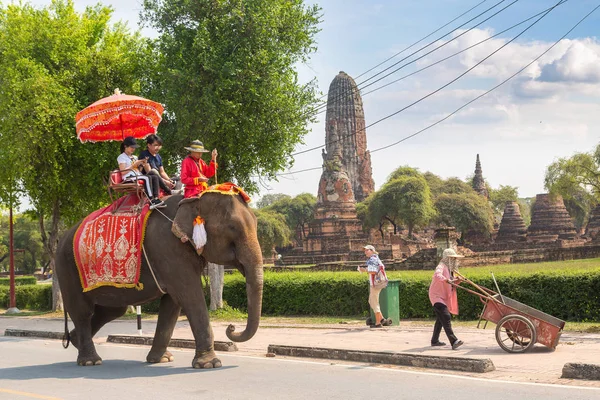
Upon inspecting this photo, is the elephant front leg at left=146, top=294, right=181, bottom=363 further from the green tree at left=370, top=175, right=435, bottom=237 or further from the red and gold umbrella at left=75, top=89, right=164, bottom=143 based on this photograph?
the green tree at left=370, top=175, right=435, bottom=237

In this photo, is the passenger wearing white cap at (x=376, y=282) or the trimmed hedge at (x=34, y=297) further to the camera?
the trimmed hedge at (x=34, y=297)

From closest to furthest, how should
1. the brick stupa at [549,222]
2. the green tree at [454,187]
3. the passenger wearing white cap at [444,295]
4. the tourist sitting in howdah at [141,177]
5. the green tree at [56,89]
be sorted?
the tourist sitting in howdah at [141,177] < the passenger wearing white cap at [444,295] < the green tree at [56,89] < the brick stupa at [549,222] < the green tree at [454,187]

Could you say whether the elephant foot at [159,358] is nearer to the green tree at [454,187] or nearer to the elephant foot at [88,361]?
the elephant foot at [88,361]

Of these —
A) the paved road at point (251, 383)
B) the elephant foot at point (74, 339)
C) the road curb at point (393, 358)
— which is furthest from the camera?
the elephant foot at point (74, 339)

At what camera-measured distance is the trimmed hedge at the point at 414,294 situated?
1706cm

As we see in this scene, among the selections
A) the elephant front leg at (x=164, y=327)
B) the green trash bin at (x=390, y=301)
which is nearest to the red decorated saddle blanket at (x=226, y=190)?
the elephant front leg at (x=164, y=327)

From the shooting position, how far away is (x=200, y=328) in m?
Result: 9.55

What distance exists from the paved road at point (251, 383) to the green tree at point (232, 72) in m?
10.6

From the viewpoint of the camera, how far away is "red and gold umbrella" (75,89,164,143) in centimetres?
1216

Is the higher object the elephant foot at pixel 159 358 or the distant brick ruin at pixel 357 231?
the distant brick ruin at pixel 357 231

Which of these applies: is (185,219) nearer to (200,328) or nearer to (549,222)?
(200,328)

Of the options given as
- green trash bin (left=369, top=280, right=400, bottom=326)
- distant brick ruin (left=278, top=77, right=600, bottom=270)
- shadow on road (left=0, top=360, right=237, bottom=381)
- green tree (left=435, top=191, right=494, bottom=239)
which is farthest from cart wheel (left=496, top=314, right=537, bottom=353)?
green tree (left=435, top=191, right=494, bottom=239)

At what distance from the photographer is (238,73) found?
20.5 meters

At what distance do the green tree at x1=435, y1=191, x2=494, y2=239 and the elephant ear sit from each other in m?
79.7
